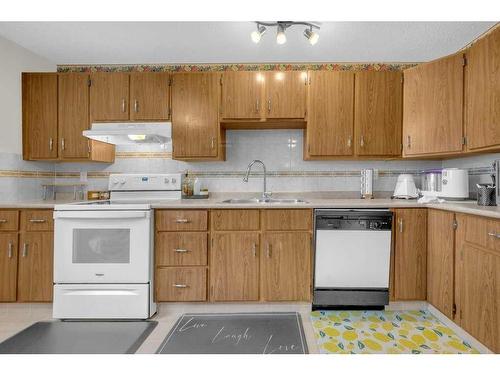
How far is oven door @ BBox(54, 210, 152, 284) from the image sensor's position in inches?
94.6

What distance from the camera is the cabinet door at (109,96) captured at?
9.58 ft

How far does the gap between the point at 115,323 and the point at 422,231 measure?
253cm

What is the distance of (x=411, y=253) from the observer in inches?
98.6

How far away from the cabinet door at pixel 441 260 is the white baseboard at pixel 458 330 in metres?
0.06

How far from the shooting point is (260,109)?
113 inches

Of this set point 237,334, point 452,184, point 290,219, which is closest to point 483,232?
point 452,184

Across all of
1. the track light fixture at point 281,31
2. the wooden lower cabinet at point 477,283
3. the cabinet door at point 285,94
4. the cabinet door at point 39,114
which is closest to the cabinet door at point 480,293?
the wooden lower cabinet at point 477,283

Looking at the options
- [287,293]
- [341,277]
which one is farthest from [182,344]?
[341,277]

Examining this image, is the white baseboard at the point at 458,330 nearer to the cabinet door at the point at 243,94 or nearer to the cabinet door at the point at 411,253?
the cabinet door at the point at 411,253

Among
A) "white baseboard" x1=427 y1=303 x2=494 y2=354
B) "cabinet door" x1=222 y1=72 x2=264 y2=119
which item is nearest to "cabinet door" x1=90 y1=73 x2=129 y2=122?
"cabinet door" x1=222 y1=72 x2=264 y2=119

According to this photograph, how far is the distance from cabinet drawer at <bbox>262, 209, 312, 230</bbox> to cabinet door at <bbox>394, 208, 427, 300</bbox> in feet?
2.40

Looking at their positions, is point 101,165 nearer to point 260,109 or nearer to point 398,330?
point 260,109

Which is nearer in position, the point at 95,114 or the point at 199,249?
the point at 199,249

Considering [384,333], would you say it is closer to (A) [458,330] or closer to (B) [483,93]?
(A) [458,330]
